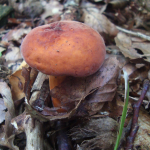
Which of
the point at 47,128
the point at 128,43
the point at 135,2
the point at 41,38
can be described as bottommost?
the point at 47,128

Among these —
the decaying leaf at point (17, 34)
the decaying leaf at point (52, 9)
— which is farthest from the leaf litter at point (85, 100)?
the decaying leaf at point (52, 9)

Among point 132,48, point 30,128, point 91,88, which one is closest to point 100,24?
point 132,48

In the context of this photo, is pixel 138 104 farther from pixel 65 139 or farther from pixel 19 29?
pixel 19 29

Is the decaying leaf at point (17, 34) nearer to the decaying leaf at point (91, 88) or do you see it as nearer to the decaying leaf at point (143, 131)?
the decaying leaf at point (91, 88)

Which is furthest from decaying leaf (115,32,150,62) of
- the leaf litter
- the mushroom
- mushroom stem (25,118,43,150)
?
mushroom stem (25,118,43,150)

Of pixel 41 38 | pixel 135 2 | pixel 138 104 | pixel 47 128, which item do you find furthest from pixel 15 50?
pixel 135 2

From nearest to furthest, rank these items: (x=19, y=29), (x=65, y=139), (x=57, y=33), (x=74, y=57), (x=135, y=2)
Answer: (x=74, y=57)
(x=57, y=33)
(x=65, y=139)
(x=19, y=29)
(x=135, y=2)
